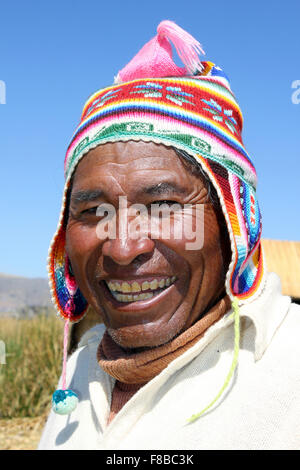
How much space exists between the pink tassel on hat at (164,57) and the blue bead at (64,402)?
152cm

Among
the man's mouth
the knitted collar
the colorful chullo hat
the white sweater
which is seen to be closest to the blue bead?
the white sweater

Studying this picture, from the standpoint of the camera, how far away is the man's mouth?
6.21 feet

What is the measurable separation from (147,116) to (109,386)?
3.99 ft

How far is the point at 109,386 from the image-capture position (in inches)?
86.9

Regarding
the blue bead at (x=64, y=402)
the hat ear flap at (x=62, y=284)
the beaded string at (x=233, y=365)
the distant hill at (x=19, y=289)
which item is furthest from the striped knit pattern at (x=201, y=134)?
the distant hill at (x=19, y=289)

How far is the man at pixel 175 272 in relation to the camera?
1.77 m

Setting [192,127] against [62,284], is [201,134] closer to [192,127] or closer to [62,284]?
[192,127]

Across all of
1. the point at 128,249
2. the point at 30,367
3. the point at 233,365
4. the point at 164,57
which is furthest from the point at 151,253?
the point at 30,367

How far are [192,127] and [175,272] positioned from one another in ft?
1.93

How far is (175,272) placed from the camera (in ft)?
6.18

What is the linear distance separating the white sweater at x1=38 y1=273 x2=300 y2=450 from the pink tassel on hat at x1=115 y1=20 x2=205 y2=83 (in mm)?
1088

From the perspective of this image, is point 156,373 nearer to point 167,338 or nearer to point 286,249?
point 167,338

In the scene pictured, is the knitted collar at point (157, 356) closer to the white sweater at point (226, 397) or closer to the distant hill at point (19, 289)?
the white sweater at point (226, 397)
